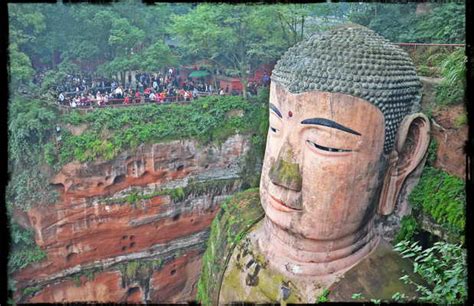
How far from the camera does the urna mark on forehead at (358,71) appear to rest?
609 cm

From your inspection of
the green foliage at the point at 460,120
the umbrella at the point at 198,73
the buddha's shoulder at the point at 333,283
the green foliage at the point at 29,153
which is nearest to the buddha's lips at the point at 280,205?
the buddha's shoulder at the point at 333,283

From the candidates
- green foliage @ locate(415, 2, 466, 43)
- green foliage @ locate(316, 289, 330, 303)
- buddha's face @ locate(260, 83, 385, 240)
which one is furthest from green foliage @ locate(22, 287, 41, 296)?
green foliage @ locate(415, 2, 466, 43)

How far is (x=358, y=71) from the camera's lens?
20.1 feet

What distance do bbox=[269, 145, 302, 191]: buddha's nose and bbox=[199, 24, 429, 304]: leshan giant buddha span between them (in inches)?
0.6

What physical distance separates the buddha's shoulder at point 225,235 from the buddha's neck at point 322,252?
134cm

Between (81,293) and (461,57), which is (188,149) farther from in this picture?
(461,57)

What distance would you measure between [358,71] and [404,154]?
168cm

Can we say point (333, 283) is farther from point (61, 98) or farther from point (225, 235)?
point (61, 98)

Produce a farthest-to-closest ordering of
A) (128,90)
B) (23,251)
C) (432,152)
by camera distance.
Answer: (128,90) < (23,251) < (432,152)

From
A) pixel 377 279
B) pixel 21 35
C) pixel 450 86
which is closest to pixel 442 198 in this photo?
pixel 377 279

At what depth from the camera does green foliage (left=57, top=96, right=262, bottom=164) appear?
14.5 meters

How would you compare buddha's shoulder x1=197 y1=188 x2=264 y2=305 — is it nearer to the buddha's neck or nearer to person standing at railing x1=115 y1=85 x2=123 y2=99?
the buddha's neck

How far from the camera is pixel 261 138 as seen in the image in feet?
51.9

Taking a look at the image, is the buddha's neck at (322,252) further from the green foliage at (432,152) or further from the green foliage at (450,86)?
the green foliage at (450,86)
